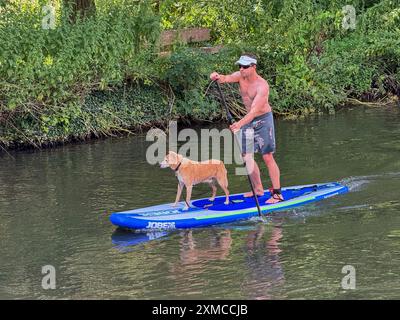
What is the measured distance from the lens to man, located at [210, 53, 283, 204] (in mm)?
11969

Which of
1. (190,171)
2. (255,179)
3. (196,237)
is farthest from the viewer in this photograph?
(255,179)

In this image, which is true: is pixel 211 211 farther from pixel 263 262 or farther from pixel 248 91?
pixel 263 262

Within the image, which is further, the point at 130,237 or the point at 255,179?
the point at 255,179

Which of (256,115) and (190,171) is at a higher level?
(256,115)

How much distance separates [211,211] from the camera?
11.8 m

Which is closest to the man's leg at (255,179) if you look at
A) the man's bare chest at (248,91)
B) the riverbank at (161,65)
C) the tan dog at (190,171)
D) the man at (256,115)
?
the man at (256,115)

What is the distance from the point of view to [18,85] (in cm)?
1695

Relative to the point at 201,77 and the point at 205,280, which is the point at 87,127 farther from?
the point at 205,280

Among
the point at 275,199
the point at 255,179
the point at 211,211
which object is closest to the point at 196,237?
the point at 211,211

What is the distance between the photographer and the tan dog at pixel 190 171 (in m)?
11.5

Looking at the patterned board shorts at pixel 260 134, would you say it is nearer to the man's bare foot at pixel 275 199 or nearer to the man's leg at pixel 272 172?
the man's leg at pixel 272 172

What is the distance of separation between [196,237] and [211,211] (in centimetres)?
80

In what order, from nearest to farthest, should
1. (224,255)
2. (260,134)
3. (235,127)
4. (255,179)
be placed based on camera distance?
(224,255), (235,127), (260,134), (255,179)

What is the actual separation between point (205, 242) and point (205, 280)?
1.61 meters
